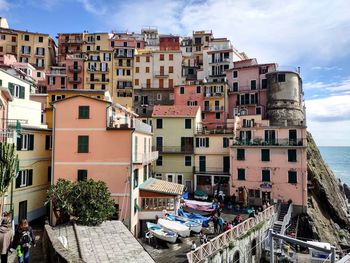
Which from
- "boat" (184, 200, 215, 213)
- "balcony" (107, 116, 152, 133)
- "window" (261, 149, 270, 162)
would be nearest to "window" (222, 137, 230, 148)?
"window" (261, 149, 270, 162)

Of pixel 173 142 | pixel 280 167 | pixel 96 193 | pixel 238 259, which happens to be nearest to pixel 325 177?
pixel 280 167

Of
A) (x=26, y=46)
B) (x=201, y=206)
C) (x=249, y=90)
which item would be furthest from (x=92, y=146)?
(x=26, y=46)

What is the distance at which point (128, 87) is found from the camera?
60000 millimetres

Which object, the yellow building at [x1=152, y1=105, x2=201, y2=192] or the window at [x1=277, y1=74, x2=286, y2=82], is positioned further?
the window at [x1=277, y1=74, x2=286, y2=82]

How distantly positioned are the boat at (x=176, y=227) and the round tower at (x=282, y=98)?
33245mm

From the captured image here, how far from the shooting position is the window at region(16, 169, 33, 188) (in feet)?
72.2

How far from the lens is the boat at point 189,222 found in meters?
23.1

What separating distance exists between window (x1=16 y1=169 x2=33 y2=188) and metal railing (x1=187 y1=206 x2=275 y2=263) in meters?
14.2

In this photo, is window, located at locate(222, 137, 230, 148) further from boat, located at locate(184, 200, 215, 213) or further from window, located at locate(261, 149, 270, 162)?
boat, located at locate(184, 200, 215, 213)

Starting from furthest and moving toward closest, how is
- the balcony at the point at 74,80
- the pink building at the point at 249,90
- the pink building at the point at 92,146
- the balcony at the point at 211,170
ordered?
the balcony at the point at 74,80 → the pink building at the point at 249,90 → the balcony at the point at 211,170 → the pink building at the point at 92,146

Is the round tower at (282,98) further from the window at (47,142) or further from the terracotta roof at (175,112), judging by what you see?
the window at (47,142)

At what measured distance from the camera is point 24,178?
2275 centimetres

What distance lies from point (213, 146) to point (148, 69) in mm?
28131

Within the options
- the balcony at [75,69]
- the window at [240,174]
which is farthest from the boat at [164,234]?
the balcony at [75,69]
